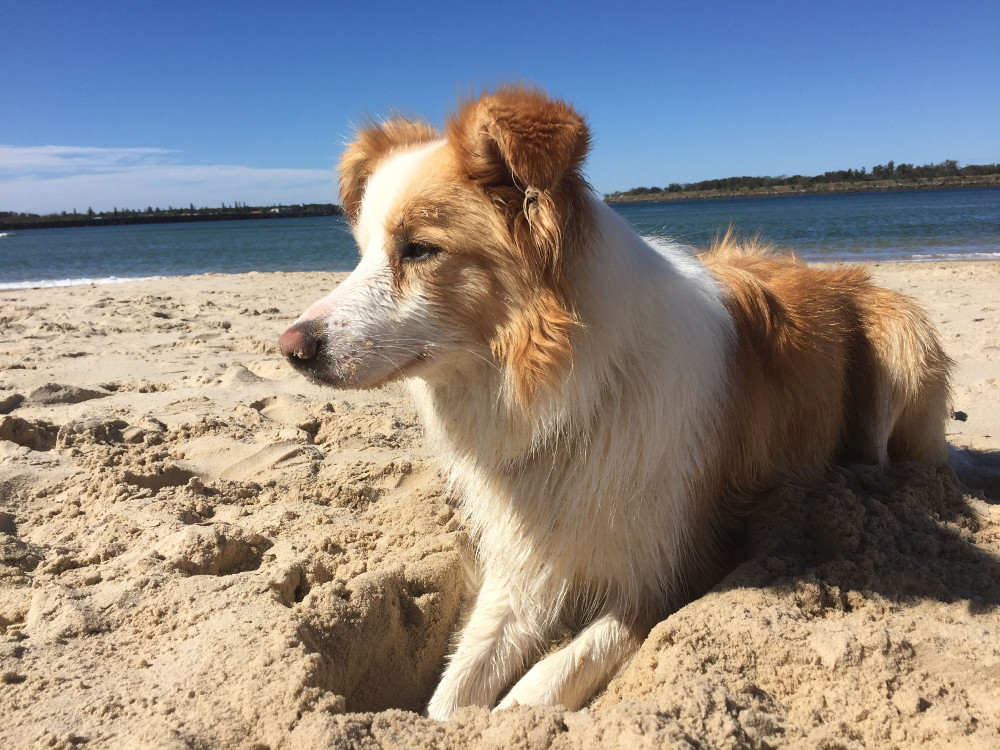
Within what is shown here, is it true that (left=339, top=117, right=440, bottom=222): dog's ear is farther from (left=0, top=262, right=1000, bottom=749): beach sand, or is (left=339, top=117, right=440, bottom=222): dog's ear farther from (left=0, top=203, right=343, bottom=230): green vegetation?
(left=0, top=203, right=343, bottom=230): green vegetation

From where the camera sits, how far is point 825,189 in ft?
265

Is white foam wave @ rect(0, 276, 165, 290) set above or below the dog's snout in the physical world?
below

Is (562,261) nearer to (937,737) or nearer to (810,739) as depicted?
(810,739)

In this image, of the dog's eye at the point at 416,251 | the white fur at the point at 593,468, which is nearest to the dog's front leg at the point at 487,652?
the white fur at the point at 593,468

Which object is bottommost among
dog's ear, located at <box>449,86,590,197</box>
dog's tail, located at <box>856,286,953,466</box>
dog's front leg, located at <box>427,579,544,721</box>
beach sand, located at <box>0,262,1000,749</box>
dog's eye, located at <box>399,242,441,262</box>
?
dog's front leg, located at <box>427,579,544,721</box>

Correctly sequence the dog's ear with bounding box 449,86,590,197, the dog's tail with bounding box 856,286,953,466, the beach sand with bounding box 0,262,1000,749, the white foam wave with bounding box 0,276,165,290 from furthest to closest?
the white foam wave with bounding box 0,276,165,290
the dog's tail with bounding box 856,286,953,466
the dog's ear with bounding box 449,86,590,197
the beach sand with bounding box 0,262,1000,749

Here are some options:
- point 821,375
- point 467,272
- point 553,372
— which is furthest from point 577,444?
point 821,375

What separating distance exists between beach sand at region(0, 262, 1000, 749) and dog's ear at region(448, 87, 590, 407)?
93 cm

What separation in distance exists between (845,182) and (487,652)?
9194 cm

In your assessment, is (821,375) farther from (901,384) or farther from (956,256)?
(956,256)

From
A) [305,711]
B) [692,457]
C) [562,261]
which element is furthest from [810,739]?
[562,261]

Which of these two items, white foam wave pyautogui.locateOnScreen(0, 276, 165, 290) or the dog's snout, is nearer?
the dog's snout

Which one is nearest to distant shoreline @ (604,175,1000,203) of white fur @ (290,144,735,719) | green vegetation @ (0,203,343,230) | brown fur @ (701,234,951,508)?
green vegetation @ (0,203,343,230)

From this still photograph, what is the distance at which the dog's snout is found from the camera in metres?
1.84
